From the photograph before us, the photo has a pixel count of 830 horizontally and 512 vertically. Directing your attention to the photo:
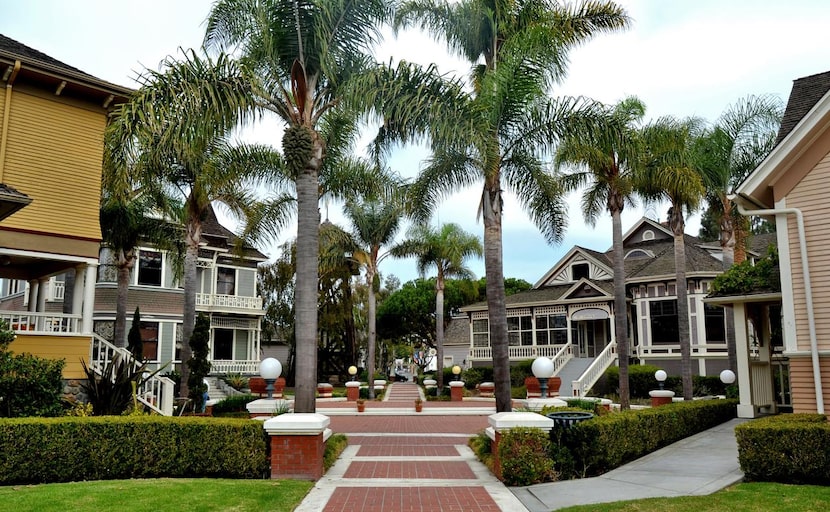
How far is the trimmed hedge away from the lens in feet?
30.2

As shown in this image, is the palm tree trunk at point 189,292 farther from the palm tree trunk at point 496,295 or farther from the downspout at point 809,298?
the downspout at point 809,298

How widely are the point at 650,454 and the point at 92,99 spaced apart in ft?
46.9

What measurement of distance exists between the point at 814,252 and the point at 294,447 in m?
9.51

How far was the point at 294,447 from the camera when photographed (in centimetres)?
967

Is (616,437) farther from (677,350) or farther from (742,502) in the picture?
(677,350)

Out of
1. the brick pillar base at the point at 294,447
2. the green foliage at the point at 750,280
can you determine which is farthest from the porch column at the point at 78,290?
the green foliage at the point at 750,280

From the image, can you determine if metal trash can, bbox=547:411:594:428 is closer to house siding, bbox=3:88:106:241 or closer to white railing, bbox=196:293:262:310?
house siding, bbox=3:88:106:241

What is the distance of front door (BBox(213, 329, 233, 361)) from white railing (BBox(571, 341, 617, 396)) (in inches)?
721

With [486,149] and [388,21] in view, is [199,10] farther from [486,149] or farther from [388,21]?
[486,149]

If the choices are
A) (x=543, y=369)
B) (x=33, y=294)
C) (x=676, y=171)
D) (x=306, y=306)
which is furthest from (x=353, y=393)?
(x=306, y=306)

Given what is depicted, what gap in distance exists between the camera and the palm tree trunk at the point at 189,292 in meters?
19.5

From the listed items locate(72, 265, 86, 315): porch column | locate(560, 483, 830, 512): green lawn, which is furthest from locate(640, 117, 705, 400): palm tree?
locate(72, 265, 86, 315): porch column

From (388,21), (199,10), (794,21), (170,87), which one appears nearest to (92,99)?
(199,10)

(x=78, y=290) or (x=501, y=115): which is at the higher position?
(x=501, y=115)
